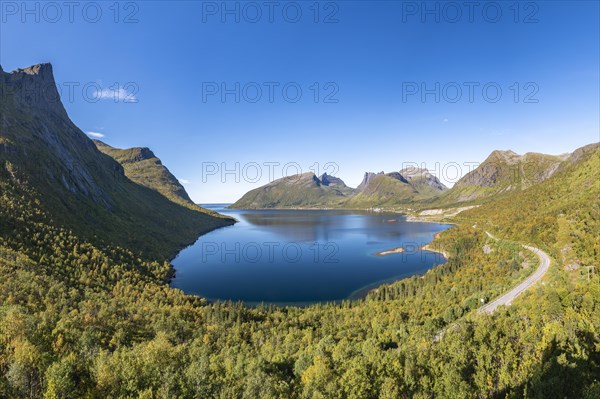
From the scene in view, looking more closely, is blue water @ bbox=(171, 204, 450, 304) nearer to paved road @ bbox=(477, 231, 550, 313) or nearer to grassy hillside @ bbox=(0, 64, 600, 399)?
grassy hillside @ bbox=(0, 64, 600, 399)

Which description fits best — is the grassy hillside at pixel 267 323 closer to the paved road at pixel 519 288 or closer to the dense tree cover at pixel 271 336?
the dense tree cover at pixel 271 336

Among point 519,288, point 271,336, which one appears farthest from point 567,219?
point 271,336

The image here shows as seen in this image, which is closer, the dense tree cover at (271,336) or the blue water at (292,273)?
the dense tree cover at (271,336)

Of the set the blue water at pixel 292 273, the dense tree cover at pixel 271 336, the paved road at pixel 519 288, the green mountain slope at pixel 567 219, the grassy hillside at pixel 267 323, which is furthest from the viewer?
the blue water at pixel 292 273

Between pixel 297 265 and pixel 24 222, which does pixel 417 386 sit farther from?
pixel 24 222

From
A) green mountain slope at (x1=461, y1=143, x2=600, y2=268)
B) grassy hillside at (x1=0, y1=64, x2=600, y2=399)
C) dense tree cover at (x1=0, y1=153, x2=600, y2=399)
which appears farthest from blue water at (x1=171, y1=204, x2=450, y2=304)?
green mountain slope at (x1=461, y1=143, x2=600, y2=268)

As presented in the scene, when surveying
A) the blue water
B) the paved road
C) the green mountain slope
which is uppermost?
the green mountain slope

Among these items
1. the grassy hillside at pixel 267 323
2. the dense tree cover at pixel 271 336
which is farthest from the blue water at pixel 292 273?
the dense tree cover at pixel 271 336

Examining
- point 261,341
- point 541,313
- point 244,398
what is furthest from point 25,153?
point 541,313

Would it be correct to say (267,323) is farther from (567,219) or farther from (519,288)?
(567,219)
